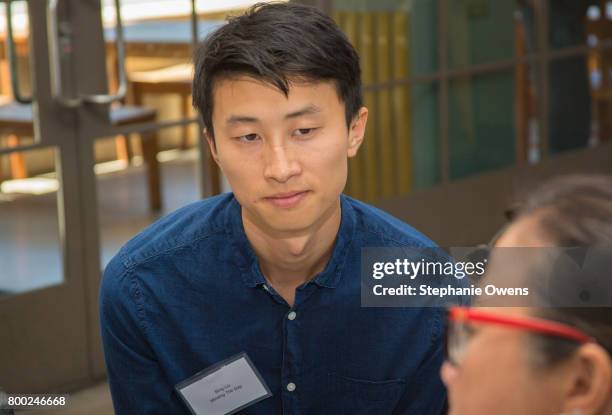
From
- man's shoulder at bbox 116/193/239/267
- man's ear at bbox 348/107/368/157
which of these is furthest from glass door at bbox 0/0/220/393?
man's ear at bbox 348/107/368/157

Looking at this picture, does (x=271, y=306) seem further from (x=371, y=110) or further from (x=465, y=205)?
(x=465, y=205)

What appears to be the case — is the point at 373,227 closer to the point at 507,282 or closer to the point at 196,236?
the point at 196,236

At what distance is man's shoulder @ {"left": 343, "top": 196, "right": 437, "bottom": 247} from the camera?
181 cm

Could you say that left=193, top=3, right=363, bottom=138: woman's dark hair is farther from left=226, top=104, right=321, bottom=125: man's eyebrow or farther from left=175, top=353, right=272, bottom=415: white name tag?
left=175, top=353, right=272, bottom=415: white name tag

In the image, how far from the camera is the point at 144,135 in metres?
3.51

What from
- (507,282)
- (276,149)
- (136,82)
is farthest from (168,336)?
(136,82)

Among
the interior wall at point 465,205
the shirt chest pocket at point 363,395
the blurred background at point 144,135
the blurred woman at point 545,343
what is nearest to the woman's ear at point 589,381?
the blurred woman at point 545,343

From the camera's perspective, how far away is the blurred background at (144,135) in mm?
3205

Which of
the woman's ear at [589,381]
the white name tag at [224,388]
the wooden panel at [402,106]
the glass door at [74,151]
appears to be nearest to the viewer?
the woman's ear at [589,381]

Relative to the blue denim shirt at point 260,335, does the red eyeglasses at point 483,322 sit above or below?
above

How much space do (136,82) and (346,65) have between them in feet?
6.27

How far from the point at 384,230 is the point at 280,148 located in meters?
0.30

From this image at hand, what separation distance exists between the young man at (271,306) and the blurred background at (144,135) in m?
1.39

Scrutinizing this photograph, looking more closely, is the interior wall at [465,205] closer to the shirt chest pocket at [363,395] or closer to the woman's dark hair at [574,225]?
the shirt chest pocket at [363,395]
